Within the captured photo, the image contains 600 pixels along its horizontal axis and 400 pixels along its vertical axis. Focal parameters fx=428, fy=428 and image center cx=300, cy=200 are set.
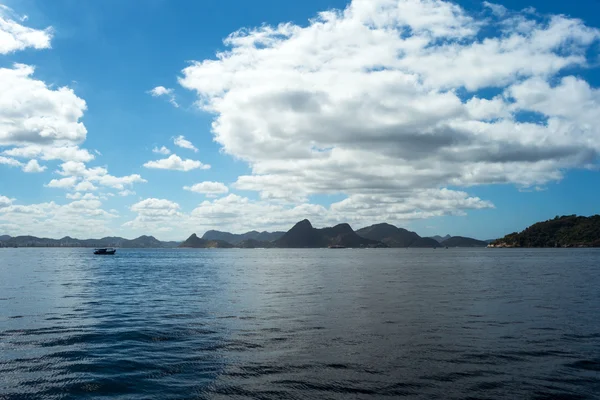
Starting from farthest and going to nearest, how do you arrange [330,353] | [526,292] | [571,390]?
[526,292], [330,353], [571,390]

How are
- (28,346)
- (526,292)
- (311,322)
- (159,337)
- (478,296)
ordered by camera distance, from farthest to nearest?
(526,292) < (478,296) < (311,322) < (159,337) < (28,346)

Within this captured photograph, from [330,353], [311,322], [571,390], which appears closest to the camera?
[571,390]

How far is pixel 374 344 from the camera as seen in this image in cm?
2948

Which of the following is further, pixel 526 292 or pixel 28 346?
pixel 526 292

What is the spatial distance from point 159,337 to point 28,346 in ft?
27.6

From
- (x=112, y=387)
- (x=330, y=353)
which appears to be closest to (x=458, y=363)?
(x=330, y=353)

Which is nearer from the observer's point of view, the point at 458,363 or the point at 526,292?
the point at 458,363

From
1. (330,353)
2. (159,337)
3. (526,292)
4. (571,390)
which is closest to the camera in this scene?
(571,390)

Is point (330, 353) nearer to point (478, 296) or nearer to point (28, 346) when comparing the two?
point (28, 346)

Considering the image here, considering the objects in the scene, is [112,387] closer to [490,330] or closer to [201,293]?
[490,330]

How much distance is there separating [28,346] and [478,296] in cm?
5067

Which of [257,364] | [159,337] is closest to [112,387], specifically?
[257,364]

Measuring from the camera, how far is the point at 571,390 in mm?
20109

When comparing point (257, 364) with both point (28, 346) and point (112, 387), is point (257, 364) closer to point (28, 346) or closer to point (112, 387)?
point (112, 387)
